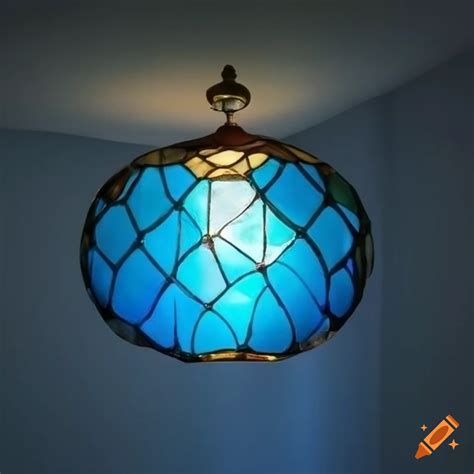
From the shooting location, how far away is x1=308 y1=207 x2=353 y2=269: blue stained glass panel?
73cm

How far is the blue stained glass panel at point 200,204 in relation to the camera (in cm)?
70

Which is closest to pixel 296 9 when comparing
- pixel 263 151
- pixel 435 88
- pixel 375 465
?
pixel 263 151

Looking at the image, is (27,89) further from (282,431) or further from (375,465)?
(375,465)

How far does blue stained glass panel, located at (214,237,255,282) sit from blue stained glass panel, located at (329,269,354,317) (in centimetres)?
11

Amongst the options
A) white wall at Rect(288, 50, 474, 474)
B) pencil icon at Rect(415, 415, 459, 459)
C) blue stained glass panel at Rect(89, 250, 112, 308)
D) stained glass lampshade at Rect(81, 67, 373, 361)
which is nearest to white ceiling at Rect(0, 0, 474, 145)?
white wall at Rect(288, 50, 474, 474)

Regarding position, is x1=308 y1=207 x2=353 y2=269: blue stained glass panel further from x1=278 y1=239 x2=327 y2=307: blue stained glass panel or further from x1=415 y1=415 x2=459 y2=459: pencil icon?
x1=415 y1=415 x2=459 y2=459: pencil icon

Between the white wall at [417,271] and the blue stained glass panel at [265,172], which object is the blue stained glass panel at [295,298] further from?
the white wall at [417,271]

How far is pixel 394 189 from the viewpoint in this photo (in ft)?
3.98

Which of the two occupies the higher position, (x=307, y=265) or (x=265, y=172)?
(x=265, y=172)

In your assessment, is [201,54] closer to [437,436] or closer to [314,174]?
[314,174]

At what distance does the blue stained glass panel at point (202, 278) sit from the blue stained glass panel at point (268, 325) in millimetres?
55

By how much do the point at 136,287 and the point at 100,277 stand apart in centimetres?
6

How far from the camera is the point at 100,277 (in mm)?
749

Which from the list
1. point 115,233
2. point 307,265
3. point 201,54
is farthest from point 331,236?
point 201,54
